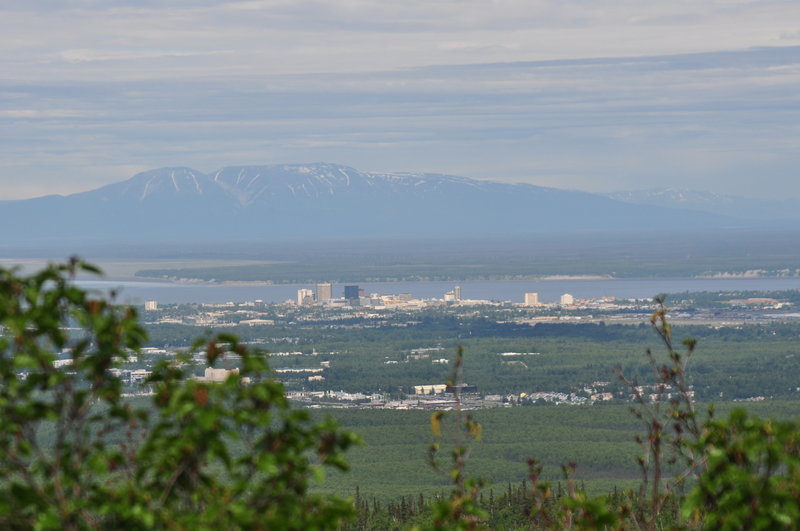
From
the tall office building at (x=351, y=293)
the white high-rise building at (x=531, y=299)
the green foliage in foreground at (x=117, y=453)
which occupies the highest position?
the tall office building at (x=351, y=293)

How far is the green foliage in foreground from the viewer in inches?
244

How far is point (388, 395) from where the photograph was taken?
9775 centimetres

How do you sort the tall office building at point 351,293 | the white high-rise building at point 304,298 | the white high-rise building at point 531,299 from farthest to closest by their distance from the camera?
the tall office building at point 351,293
the white high-rise building at point 304,298
the white high-rise building at point 531,299

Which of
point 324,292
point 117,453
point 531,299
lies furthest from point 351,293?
point 117,453

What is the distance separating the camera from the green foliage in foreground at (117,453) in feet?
20.3

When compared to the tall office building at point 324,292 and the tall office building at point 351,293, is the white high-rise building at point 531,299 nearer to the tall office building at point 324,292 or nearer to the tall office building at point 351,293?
the tall office building at point 351,293

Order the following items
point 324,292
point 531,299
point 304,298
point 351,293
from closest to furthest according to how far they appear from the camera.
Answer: point 531,299 < point 304,298 < point 351,293 < point 324,292

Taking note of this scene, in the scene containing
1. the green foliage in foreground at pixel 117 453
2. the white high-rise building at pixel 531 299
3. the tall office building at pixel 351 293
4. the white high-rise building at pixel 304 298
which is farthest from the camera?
the tall office building at pixel 351 293

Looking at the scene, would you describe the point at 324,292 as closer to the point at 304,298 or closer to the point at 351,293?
the point at 304,298

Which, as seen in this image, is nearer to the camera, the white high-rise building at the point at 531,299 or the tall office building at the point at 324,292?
the white high-rise building at the point at 531,299

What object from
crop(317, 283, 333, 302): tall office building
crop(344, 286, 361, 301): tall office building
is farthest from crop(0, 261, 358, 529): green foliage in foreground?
crop(317, 283, 333, 302): tall office building

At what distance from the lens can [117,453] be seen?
664 cm

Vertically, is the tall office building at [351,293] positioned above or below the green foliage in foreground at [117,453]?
above

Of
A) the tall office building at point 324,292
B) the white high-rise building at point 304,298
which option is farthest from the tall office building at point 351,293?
the white high-rise building at point 304,298
